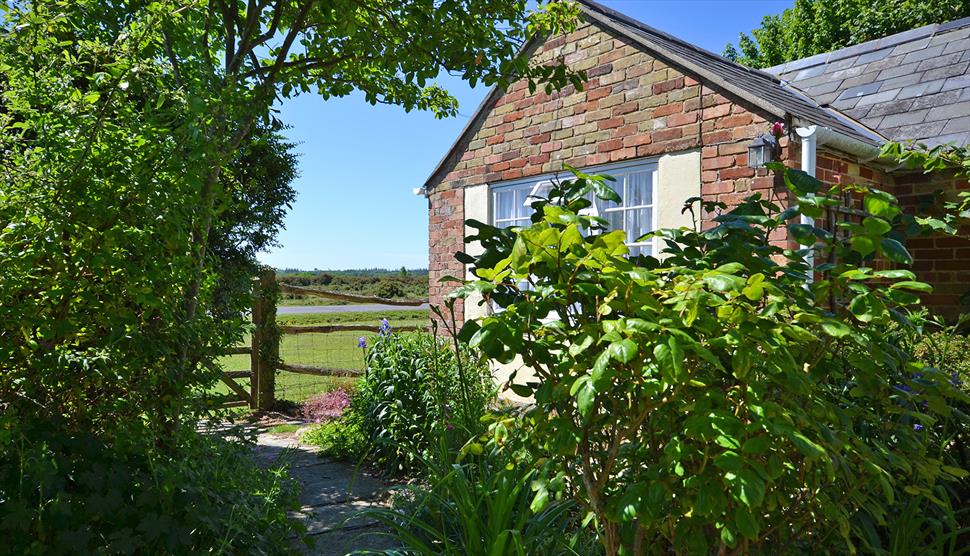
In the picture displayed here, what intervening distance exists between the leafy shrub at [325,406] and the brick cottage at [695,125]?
164cm

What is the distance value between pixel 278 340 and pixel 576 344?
597cm

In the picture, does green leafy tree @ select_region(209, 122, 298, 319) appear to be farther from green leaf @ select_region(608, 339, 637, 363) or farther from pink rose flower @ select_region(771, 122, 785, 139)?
green leaf @ select_region(608, 339, 637, 363)

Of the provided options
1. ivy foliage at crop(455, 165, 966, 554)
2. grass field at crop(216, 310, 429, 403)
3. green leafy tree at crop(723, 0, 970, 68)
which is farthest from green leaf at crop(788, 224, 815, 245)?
green leafy tree at crop(723, 0, 970, 68)

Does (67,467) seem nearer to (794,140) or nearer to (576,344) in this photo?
(576,344)

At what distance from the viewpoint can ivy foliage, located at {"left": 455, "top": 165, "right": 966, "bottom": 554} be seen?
129 centimetres

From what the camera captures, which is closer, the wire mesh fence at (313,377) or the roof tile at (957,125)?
the roof tile at (957,125)

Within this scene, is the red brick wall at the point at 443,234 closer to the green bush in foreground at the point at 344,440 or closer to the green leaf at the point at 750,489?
the green bush in foreground at the point at 344,440

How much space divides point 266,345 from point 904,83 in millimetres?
7105

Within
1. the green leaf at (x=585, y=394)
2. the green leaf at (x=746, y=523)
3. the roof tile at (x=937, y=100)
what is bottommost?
the green leaf at (x=746, y=523)

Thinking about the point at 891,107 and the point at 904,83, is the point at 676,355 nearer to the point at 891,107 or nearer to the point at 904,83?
the point at 891,107

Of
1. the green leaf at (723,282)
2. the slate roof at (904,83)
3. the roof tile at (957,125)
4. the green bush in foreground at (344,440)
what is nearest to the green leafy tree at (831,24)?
the slate roof at (904,83)

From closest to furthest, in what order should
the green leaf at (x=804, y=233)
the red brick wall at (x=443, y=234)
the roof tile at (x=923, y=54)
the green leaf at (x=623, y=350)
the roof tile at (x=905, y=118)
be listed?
the green leaf at (x=623, y=350), the green leaf at (x=804, y=233), the roof tile at (x=905, y=118), the roof tile at (x=923, y=54), the red brick wall at (x=443, y=234)

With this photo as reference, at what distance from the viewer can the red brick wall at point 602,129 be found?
5195mm

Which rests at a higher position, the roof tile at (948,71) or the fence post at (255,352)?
the roof tile at (948,71)
